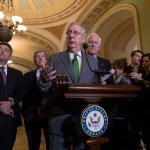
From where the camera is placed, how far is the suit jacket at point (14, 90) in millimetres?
2375

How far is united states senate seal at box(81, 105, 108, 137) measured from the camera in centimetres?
106

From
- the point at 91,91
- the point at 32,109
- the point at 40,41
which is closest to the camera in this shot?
the point at 91,91

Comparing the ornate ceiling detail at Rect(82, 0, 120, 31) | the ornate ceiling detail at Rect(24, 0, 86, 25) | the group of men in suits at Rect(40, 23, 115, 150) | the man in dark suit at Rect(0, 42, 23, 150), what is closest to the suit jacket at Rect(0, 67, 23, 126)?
the man in dark suit at Rect(0, 42, 23, 150)

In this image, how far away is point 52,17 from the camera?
936cm

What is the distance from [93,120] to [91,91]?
0.13 meters

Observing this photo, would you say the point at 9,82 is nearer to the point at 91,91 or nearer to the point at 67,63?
the point at 67,63

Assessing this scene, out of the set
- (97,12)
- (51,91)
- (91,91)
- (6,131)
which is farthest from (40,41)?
(91,91)

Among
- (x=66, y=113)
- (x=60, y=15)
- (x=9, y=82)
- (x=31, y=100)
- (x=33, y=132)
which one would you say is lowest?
(x=33, y=132)

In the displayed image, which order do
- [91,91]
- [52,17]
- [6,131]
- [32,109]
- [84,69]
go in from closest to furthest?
[91,91] < [84,69] < [6,131] < [32,109] < [52,17]

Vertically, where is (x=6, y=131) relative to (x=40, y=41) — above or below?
below

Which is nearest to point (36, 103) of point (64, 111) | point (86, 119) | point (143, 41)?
point (64, 111)

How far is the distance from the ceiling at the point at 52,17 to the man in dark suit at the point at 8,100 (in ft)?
18.0

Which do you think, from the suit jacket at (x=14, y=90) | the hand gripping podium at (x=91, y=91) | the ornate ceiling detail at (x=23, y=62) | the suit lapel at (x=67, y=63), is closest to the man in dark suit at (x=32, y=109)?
the suit jacket at (x=14, y=90)

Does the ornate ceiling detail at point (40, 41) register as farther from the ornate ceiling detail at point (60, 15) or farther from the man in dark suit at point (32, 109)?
the man in dark suit at point (32, 109)
